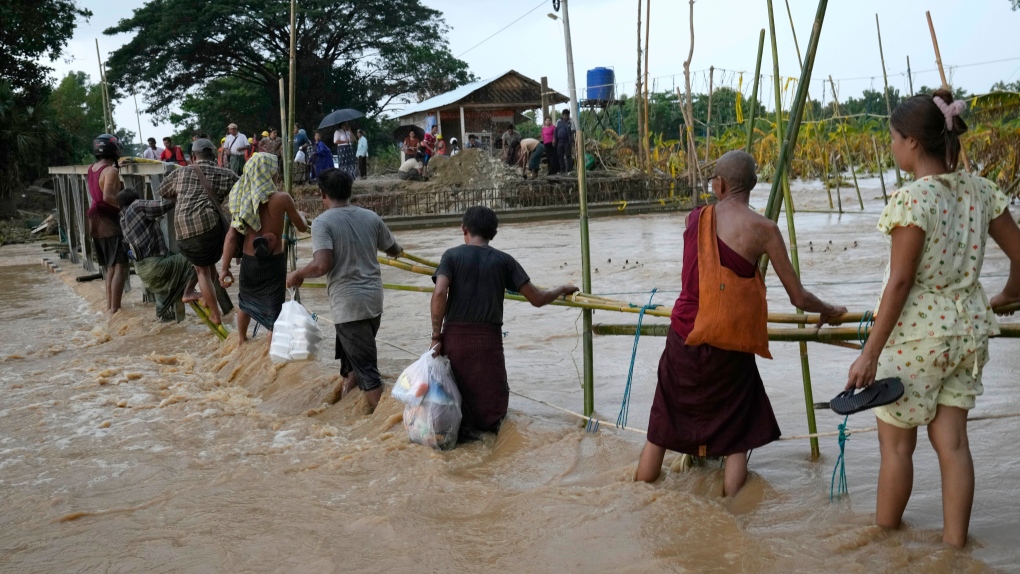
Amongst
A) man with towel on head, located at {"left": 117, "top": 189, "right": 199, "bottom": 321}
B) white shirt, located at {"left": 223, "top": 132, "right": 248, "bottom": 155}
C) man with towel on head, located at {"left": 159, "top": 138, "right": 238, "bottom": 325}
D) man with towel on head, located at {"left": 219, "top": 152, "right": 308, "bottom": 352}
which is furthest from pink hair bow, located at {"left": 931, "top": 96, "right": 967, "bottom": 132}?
white shirt, located at {"left": 223, "top": 132, "right": 248, "bottom": 155}

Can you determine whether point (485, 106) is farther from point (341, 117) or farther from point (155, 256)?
point (155, 256)

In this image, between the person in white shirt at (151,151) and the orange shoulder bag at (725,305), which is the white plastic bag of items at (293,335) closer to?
the orange shoulder bag at (725,305)

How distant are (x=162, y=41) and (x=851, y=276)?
25.9 meters

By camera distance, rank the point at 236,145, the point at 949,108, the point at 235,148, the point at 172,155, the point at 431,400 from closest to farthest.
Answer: the point at 949,108
the point at 431,400
the point at 235,148
the point at 236,145
the point at 172,155

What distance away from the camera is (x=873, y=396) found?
259cm

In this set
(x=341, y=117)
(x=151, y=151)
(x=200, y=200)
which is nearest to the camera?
(x=200, y=200)

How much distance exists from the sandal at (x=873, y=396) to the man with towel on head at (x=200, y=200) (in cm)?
498

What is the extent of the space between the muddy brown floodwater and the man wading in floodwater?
0.31 meters

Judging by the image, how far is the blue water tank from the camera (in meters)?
22.4

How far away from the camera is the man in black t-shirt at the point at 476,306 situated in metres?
4.02

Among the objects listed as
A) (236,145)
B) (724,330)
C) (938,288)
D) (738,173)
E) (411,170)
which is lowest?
(724,330)

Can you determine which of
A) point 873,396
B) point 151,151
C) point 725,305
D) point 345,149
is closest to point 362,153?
point 345,149

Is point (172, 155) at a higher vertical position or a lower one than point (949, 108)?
higher

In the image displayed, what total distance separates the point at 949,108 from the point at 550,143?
707 inches
